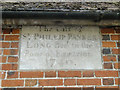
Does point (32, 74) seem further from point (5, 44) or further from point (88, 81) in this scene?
point (88, 81)

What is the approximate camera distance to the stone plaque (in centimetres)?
223

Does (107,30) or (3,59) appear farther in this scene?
(107,30)

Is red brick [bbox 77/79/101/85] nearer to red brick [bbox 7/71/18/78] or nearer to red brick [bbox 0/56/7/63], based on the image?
red brick [bbox 7/71/18/78]

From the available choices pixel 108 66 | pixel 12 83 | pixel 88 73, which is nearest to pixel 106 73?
pixel 108 66

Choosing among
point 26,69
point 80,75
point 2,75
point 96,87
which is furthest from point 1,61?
point 96,87

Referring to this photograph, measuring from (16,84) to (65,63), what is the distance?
580 millimetres

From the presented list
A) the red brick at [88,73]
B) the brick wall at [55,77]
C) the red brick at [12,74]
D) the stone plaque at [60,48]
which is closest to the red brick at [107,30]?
the stone plaque at [60,48]

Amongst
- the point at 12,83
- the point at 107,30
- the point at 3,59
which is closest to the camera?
the point at 12,83

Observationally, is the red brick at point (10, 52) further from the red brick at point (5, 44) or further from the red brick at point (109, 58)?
the red brick at point (109, 58)

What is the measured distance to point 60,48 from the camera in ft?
7.54

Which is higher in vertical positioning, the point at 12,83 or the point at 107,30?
the point at 107,30

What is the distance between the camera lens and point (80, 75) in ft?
7.24

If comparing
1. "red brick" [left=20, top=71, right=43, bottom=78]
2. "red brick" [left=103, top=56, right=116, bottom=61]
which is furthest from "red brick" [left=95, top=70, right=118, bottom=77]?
"red brick" [left=20, top=71, right=43, bottom=78]

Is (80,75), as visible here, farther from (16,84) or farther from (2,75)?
(2,75)
